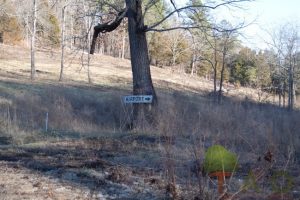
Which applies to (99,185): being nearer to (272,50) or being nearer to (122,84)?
(122,84)

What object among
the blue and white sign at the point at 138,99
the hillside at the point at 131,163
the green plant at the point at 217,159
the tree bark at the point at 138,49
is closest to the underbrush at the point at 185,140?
the hillside at the point at 131,163

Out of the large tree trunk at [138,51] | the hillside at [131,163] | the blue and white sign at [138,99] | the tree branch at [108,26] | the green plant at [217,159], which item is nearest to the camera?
the green plant at [217,159]

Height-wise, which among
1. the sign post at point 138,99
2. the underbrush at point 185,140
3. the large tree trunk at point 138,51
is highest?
the large tree trunk at point 138,51

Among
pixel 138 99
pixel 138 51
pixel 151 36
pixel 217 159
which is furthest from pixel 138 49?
pixel 151 36

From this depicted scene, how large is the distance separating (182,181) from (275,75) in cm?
4680

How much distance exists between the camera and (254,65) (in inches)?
2084

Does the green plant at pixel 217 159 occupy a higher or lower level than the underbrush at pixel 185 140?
higher

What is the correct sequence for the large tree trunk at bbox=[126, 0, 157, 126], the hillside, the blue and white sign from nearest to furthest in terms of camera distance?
the hillside
the blue and white sign
the large tree trunk at bbox=[126, 0, 157, 126]

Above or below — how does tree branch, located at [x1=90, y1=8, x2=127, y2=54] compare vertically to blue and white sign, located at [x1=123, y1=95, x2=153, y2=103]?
above

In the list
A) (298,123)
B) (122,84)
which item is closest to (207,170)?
(298,123)

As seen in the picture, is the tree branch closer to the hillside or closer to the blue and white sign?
the blue and white sign

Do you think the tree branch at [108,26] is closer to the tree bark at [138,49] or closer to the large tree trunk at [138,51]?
the tree bark at [138,49]

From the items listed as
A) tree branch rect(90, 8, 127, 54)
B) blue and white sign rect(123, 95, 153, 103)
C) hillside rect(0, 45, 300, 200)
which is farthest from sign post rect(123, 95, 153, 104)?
tree branch rect(90, 8, 127, 54)

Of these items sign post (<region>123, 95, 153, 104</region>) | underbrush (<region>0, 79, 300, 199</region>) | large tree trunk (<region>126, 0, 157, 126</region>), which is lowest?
underbrush (<region>0, 79, 300, 199</region>)
